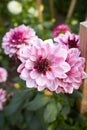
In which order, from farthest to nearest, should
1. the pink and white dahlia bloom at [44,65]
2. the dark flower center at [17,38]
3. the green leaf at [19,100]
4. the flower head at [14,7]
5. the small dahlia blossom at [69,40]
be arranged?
the flower head at [14,7] → the green leaf at [19,100] → the dark flower center at [17,38] → the small dahlia blossom at [69,40] → the pink and white dahlia bloom at [44,65]

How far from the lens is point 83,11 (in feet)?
9.87

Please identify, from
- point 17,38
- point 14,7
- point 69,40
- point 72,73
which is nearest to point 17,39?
point 17,38

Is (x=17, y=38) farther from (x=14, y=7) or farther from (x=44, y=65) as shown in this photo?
(x=14, y=7)

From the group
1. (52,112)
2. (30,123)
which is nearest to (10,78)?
(30,123)

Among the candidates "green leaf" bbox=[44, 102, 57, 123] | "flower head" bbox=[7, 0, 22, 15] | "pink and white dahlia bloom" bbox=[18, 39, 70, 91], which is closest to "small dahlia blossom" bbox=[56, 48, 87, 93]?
"pink and white dahlia bloom" bbox=[18, 39, 70, 91]

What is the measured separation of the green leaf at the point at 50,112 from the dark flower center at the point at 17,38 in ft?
0.86

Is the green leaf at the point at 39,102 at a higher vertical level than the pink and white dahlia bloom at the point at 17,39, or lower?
lower

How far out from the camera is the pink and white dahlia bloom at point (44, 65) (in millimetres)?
866

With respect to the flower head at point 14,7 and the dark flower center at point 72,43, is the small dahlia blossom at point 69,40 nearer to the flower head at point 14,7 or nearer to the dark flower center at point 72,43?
the dark flower center at point 72,43

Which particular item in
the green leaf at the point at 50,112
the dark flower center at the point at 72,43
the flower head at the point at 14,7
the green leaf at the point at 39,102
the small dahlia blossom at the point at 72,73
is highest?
the flower head at the point at 14,7

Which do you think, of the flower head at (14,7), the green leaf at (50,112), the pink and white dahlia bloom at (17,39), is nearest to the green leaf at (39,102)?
the green leaf at (50,112)

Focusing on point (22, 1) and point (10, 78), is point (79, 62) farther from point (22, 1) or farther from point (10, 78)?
point (22, 1)

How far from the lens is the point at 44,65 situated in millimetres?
884

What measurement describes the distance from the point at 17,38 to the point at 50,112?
0.30m
